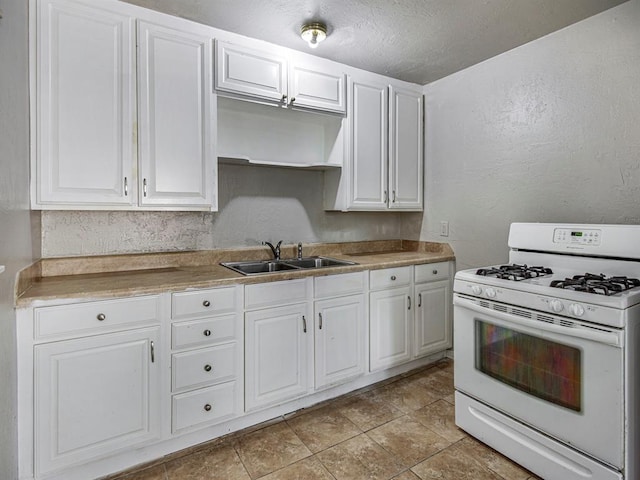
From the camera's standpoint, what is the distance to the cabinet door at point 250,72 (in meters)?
2.11

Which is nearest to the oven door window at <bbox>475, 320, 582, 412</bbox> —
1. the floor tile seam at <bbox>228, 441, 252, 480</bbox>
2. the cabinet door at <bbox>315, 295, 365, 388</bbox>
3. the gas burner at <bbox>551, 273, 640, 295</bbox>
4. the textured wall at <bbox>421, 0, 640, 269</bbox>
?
the gas burner at <bbox>551, 273, 640, 295</bbox>

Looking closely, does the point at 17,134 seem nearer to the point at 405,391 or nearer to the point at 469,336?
the point at 469,336

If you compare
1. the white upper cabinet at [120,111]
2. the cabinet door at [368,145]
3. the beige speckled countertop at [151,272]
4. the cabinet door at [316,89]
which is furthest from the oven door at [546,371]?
the white upper cabinet at [120,111]

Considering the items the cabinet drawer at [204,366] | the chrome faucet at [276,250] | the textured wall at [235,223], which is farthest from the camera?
the chrome faucet at [276,250]

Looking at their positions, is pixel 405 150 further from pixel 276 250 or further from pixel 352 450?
pixel 352 450

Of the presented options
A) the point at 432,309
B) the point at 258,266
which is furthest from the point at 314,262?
the point at 432,309

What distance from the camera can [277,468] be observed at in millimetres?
1690

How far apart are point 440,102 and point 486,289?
5.97ft

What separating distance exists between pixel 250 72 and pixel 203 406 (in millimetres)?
1948

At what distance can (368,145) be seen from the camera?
2.74m

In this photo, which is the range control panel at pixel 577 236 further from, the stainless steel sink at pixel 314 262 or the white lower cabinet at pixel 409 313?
the stainless steel sink at pixel 314 262

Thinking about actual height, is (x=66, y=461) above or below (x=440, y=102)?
below

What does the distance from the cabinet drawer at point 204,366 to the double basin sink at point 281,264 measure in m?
0.58

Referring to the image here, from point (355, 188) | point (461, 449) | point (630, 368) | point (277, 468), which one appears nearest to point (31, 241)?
point (277, 468)
